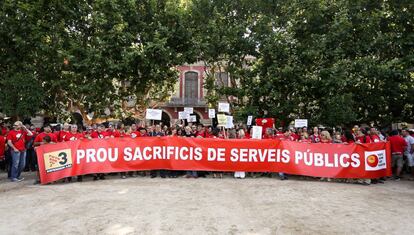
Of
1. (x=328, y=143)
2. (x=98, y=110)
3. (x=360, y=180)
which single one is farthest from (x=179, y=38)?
(x=360, y=180)

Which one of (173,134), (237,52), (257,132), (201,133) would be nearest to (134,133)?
(173,134)

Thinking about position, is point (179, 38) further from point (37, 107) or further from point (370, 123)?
point (370, 123)

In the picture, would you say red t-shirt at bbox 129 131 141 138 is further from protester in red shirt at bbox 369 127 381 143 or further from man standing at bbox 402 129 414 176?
man standing at bbox 402 129 414 176

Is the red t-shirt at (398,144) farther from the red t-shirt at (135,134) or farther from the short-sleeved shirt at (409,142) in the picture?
the red t-shirt at (135,134)

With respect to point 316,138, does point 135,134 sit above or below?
above

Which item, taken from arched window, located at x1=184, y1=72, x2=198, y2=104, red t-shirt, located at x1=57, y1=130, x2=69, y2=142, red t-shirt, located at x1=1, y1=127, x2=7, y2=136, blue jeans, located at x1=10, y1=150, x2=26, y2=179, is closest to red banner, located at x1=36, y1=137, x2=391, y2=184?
red t-shirt, located at x1=57, y1=130, x2=69, y2=142

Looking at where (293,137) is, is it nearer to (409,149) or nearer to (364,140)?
(364,140)

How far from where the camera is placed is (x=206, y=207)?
832cm

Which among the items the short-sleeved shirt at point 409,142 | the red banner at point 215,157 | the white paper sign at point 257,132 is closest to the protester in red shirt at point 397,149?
the short-sleeved shirt at point 409,142

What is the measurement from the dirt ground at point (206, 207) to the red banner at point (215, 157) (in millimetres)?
519

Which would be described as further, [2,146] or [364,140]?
[2,146]

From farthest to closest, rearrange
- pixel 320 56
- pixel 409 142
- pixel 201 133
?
→ pixel 320 56 < pixel 201 133 < pixel 409 142

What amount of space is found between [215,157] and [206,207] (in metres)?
4.17

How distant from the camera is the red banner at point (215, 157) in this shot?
38.5ft
